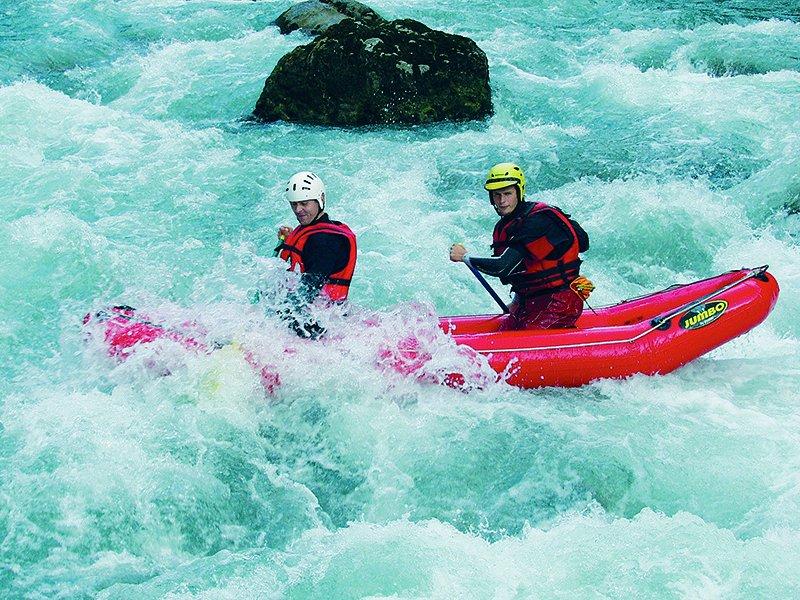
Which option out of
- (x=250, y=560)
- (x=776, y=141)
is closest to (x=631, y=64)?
(x=776, y=141)

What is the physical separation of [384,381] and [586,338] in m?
1.40

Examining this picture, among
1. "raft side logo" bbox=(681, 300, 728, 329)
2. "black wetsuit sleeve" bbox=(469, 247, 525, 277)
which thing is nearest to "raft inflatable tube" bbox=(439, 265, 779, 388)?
"raft side logo" bbox=(681, 300, 728, 329)

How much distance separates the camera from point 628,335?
226 inches

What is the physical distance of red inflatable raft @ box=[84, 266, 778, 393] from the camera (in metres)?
5.64

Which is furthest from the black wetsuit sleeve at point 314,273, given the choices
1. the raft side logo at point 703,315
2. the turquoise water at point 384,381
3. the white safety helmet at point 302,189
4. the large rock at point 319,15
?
the large rock at point 319,15

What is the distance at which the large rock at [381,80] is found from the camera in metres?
10.4

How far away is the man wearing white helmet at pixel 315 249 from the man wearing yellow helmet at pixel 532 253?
2.52ft

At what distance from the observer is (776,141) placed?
31.6 ft

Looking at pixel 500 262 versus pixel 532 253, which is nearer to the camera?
pixel 500 262

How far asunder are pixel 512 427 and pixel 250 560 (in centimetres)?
186

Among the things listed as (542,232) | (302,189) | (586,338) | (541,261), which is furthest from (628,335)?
(302,189)

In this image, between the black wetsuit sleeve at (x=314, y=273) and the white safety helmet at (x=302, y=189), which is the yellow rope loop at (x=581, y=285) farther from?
the white safety helmet at (x=302, y=189)

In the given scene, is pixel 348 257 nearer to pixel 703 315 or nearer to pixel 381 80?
pixel 703 315

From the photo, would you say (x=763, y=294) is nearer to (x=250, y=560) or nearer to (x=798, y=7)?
(x=250, y=560)
